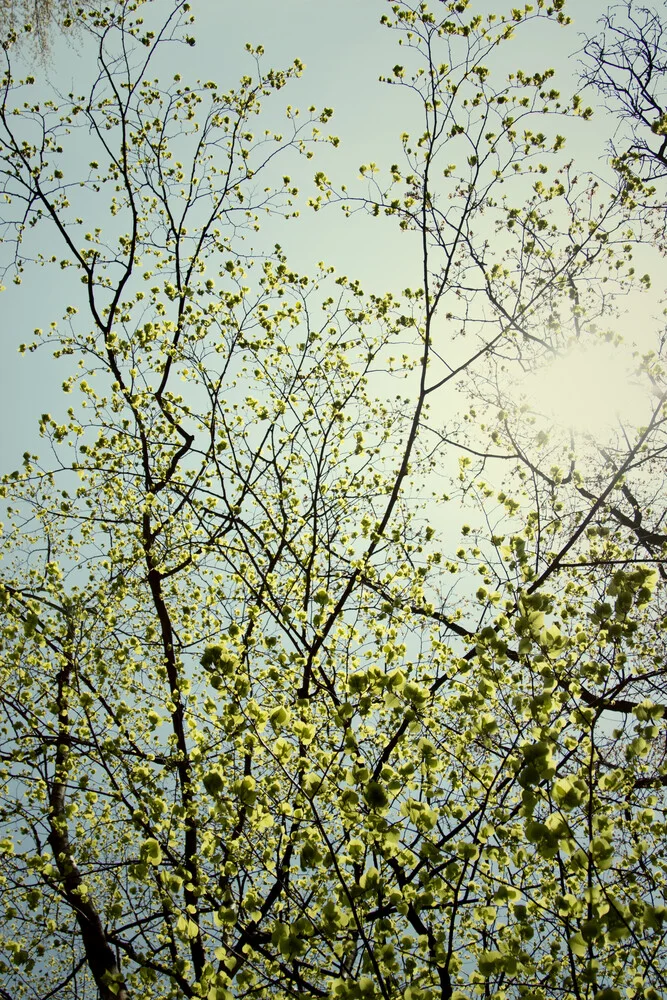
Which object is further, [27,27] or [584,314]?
[584,314]

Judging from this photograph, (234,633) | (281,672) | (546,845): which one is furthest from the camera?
(281,672)

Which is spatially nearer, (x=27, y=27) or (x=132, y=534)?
(x=27, y=27)

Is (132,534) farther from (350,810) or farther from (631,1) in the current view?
(631,1)

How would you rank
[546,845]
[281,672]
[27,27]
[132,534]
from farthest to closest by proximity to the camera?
[132,534]
[27,27]
[281,672]
[546,845]

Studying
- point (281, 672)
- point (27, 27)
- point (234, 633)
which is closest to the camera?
point (234, 633)

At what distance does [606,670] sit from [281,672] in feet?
8.81

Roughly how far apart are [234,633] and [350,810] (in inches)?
59.0

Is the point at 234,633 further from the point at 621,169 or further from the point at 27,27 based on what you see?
the point at 27,27

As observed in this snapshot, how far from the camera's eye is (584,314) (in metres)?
5.95

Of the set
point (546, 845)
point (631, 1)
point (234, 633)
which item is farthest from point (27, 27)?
point (546, 845)

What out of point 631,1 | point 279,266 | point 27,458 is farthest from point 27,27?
point 631,1

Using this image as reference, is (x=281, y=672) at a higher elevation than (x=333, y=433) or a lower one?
lower

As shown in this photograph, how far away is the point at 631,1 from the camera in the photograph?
560 cm

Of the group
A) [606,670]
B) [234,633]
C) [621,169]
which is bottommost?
[606,670]
